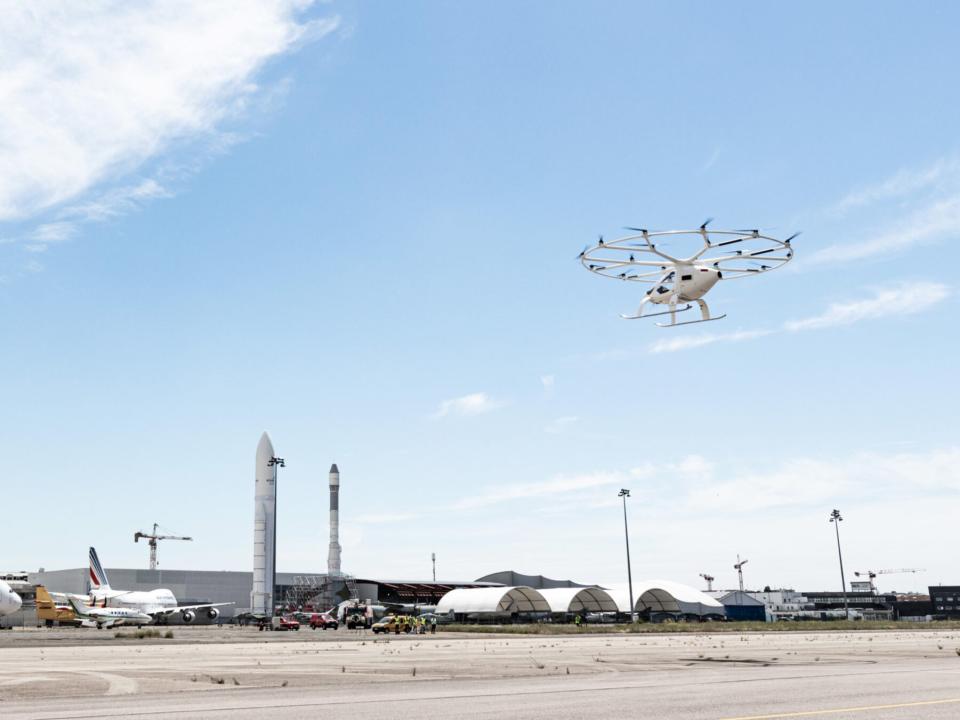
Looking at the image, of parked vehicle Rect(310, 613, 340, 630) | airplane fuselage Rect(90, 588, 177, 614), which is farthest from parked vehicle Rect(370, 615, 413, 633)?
airplane fuselage Rect(90, 588, 177, 614)

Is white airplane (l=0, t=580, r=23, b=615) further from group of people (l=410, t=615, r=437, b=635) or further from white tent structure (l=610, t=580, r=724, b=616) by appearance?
white tent structure (l=610, t=580, r=724, b=616)

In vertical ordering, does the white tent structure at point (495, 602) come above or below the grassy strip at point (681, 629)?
above

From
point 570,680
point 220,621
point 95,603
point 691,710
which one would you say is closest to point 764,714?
point 691,710

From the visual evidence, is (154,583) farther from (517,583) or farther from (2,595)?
(2,595)

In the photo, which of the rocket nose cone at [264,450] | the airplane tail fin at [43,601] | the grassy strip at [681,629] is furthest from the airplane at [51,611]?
the grassy strip at [681,629]

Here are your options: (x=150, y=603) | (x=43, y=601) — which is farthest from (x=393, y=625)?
(x=43, y=601)

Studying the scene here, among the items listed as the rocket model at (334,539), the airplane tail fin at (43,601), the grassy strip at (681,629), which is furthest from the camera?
the rocket model at (334,539)

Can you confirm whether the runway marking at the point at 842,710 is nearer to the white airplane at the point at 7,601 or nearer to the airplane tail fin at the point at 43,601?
the white airplane at the point at 7,601
